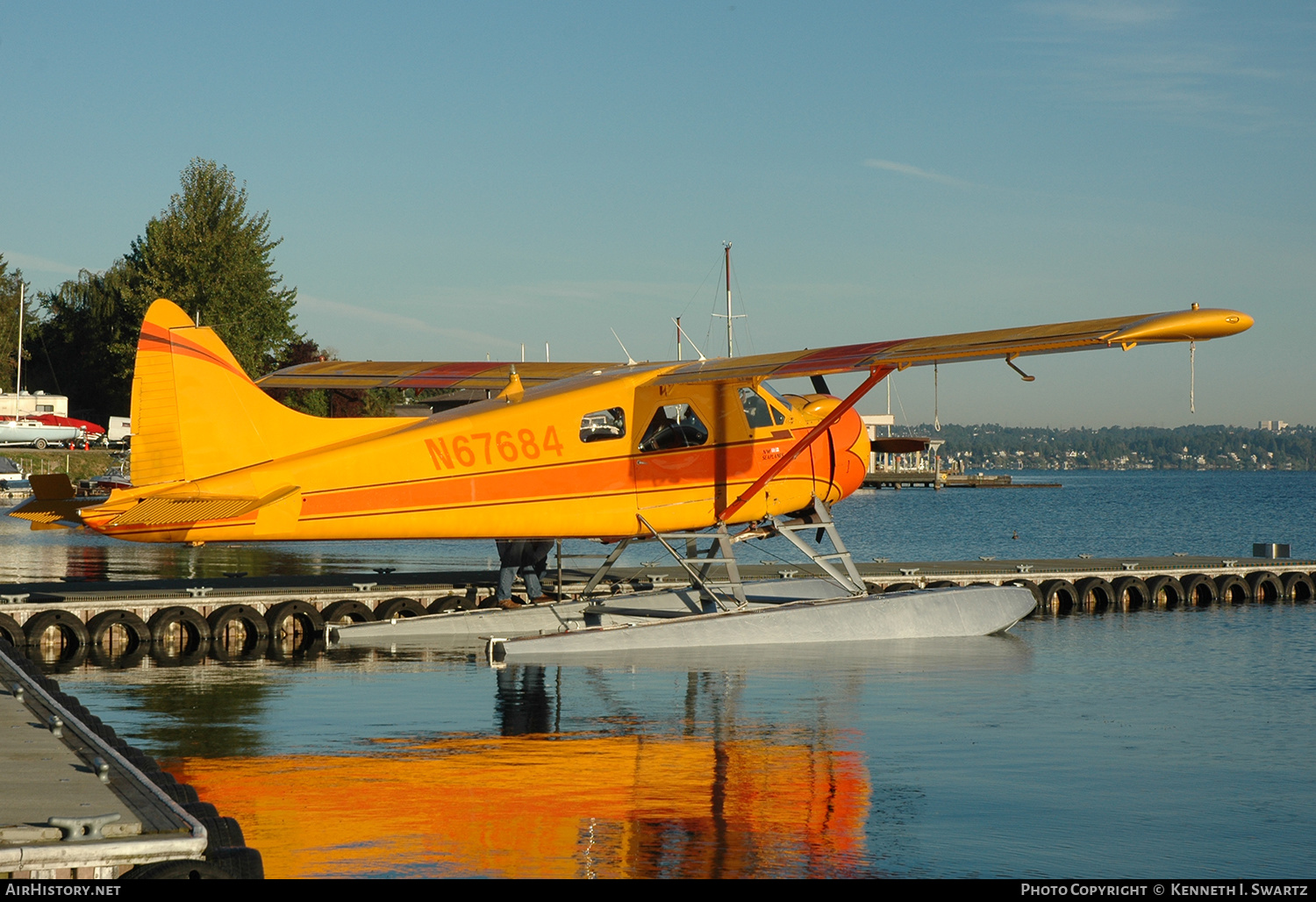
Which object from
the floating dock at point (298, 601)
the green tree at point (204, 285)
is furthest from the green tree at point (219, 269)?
the floating dock at point (298, 601)

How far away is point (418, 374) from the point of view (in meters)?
18.8

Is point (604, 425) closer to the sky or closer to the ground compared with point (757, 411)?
closer to the ground

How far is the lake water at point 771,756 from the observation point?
812 cm

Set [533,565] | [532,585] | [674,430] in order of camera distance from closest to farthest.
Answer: [674,430] < [532,585] < [533,565]

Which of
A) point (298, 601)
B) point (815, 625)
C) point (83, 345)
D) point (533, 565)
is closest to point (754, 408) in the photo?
point (815, 625)

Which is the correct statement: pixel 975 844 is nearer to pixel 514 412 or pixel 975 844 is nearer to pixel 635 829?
pixel 635 829

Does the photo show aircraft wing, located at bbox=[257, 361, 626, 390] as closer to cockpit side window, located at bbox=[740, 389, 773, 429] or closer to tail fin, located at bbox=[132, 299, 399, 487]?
cockpit side window, located at bbox=[740, 389, 773, 429]

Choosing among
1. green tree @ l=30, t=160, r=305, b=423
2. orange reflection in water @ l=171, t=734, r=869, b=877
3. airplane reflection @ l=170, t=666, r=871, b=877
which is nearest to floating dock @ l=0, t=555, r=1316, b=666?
airplane reflection @ l=170, t=666, r=871, b=877

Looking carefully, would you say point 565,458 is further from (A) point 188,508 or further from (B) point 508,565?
(A) point 188,508

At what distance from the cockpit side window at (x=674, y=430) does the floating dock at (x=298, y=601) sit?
2846 mm

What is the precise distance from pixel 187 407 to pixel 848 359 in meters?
6.88

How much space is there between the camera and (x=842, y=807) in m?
9.25

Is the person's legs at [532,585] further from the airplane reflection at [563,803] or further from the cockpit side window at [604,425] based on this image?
the airplane reflection at [563,803]

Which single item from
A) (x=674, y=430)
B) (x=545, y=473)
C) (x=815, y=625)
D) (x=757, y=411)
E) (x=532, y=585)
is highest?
(x=757, y=411)
